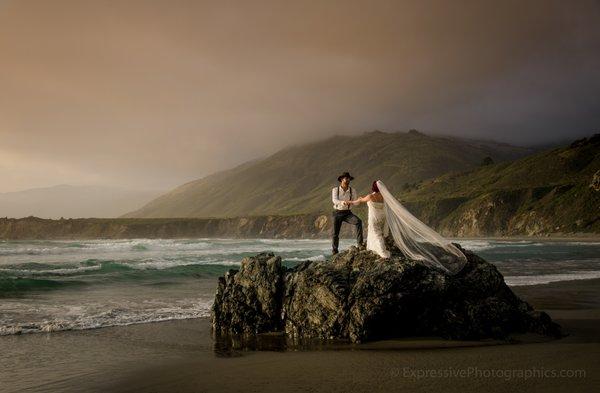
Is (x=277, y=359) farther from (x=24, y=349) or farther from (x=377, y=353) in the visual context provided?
(x=24, y=349)

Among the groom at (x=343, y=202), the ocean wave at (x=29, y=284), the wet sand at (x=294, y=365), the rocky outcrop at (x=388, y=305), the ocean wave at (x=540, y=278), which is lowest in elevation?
the ocean wave at (x=540, y=278)

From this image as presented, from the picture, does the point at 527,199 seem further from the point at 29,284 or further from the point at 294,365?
the point at 294,365

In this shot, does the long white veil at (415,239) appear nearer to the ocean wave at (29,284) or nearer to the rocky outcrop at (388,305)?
the rocky outcrop at (388,305)

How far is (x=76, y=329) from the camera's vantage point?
13.2 meters

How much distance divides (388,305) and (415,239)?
2561mm

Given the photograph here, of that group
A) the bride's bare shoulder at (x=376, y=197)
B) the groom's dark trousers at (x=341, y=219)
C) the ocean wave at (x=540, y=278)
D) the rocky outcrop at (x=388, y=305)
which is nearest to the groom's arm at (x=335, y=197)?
the groom's dark trousers at (x=341, y=219)

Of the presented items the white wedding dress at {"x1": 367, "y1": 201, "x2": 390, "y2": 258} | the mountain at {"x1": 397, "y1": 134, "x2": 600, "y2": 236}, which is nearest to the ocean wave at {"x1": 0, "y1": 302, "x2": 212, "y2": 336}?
the white wedding dress at {"x1": 367, "y1": 201, "x2": 390, "y2": 258}

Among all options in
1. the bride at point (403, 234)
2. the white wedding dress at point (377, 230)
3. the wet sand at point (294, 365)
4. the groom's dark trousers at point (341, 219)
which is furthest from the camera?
the groom's dark trousers at point (341, 219)

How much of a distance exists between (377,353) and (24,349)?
26.2ft

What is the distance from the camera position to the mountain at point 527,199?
364ft

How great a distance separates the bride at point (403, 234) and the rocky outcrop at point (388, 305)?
37cm

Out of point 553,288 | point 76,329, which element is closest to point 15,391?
point 76,329

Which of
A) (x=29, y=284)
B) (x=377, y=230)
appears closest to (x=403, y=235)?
(x=377, y=230)

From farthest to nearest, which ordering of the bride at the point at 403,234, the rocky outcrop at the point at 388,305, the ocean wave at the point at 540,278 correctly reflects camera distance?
the ocean wave at the point at 540,278 → the bride at the point at 403,234 → the rocky outcrop at the point at 388,305
